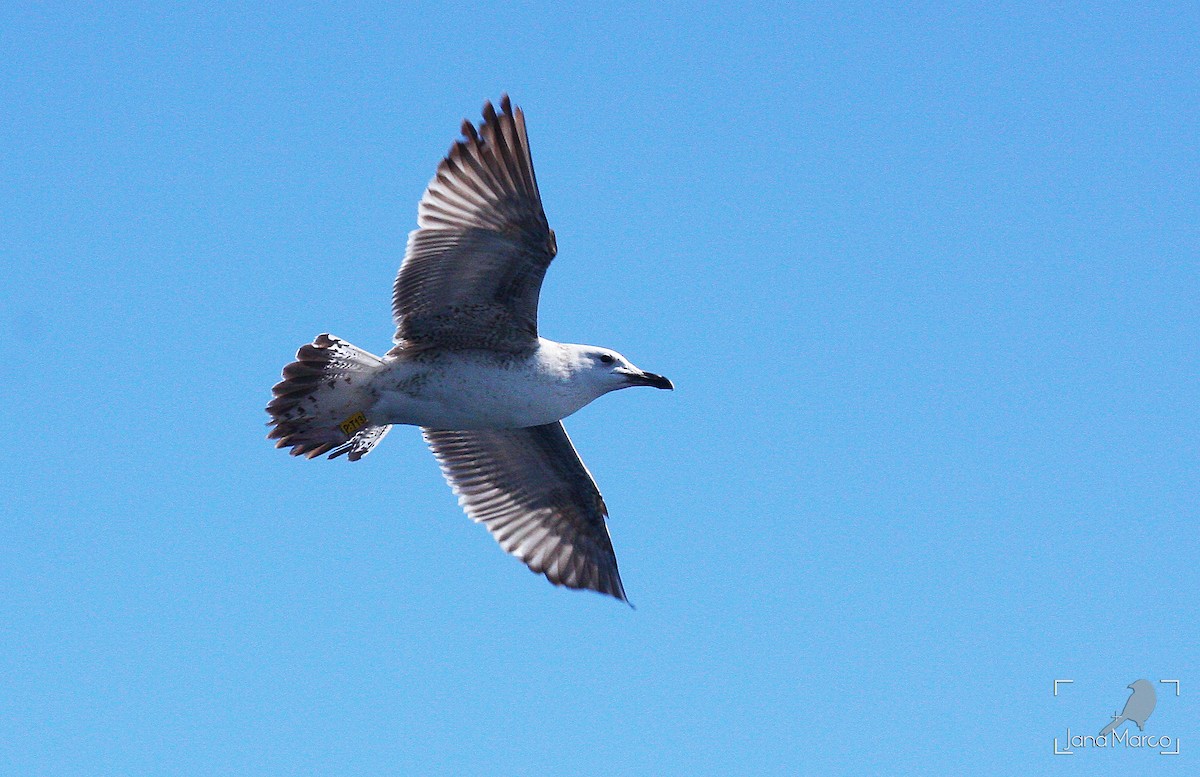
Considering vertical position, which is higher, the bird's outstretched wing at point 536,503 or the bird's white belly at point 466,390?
the bird's outstretched wing at point 536,503

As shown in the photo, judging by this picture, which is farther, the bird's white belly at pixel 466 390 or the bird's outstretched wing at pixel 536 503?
the bird's outstretched wing at pixel 536 503

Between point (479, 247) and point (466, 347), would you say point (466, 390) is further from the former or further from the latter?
point (479, 247)

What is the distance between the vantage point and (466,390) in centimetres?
1152

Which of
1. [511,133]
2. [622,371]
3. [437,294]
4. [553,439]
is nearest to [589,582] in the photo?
[553,439]

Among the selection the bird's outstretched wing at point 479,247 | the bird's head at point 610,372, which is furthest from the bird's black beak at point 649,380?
the bird's outstretched wing at point 479,247

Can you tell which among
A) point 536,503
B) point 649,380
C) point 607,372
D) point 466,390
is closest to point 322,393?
point 466,390

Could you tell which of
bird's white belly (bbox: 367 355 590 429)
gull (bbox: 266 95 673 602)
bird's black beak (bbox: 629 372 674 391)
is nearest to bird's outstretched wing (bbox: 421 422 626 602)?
gull (bbox: 266 95 673 602)

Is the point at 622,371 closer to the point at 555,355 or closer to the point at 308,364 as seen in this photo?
the point at 555,355

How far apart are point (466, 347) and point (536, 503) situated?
2.67 m

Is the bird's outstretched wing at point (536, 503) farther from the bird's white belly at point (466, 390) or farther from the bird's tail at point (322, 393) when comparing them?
the bird's tail at point (322, 393)

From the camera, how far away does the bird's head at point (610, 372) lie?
11.8 metres

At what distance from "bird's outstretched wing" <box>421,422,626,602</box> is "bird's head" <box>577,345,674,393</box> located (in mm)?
1703

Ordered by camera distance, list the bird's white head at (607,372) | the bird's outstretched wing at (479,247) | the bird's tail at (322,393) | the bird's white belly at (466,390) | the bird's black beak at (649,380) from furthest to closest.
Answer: the bird's black beak at (649,380) → the bird's white head at (607,372) → the bird's white belly at (466,390) → the bird's tail at (322,393) → the bird's outstretched wing at (479,247)

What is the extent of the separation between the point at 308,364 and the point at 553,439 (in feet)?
9.05
